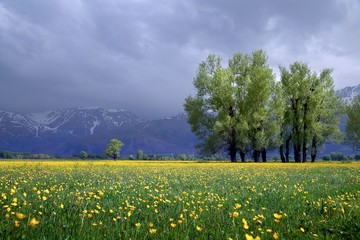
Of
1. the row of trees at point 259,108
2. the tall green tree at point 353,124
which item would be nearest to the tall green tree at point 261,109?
the row of trees at point 259,108

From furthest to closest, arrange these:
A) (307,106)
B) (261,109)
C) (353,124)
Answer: (353,124), (307,106), (261,109)

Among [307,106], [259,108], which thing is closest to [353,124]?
[307,106]

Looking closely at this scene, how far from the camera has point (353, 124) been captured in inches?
2400

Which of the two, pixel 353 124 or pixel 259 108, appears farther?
pixel 353 124

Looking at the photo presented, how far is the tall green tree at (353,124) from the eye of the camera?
6056 cm

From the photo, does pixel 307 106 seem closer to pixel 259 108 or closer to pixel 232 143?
pixel 259 108

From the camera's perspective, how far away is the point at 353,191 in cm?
1079

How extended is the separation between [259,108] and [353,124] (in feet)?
74.9

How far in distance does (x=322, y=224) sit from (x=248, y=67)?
169 feet

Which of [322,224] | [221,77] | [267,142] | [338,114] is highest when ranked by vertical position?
[221,77]

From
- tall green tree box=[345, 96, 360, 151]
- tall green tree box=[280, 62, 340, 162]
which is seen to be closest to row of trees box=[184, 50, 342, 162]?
tall green tree box=[280, 62, 340, 162]

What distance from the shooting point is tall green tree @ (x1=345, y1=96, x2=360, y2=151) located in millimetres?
60562

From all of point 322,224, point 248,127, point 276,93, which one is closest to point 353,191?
point 322,224

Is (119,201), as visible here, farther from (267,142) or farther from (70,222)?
(267,142)
